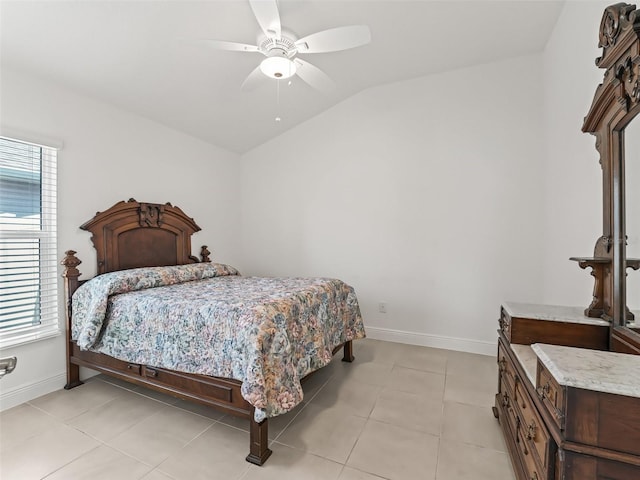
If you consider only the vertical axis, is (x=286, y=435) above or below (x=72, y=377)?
below

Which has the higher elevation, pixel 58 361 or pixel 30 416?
pixel 58 361

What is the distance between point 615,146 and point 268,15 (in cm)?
197

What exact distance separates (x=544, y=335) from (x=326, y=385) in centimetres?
166

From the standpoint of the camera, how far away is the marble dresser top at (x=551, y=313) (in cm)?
152

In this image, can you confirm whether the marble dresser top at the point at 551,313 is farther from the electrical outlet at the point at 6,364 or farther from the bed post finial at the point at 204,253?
the bed post finial at the point at 204,253

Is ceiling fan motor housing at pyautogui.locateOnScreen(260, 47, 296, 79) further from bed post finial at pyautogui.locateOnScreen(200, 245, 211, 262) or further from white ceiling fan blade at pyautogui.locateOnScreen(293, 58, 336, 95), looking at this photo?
bed post finial at pyautogui.locateOnScreen(200, 245, 211, 262)

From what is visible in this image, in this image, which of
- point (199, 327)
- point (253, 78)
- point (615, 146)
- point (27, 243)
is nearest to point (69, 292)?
point (27, 243)

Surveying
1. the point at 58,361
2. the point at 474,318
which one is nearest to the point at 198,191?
the point at 58,361

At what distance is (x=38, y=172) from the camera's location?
96.3 inches

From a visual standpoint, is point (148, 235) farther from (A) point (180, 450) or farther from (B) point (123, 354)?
(A) point (180, 450)

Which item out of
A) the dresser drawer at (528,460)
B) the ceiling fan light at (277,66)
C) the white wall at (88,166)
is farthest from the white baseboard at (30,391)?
the dresser drawer at (528,460)

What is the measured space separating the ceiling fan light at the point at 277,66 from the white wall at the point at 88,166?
1.77 m

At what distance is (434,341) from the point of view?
344 centimetres

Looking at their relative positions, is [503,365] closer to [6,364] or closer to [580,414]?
[580,414]
